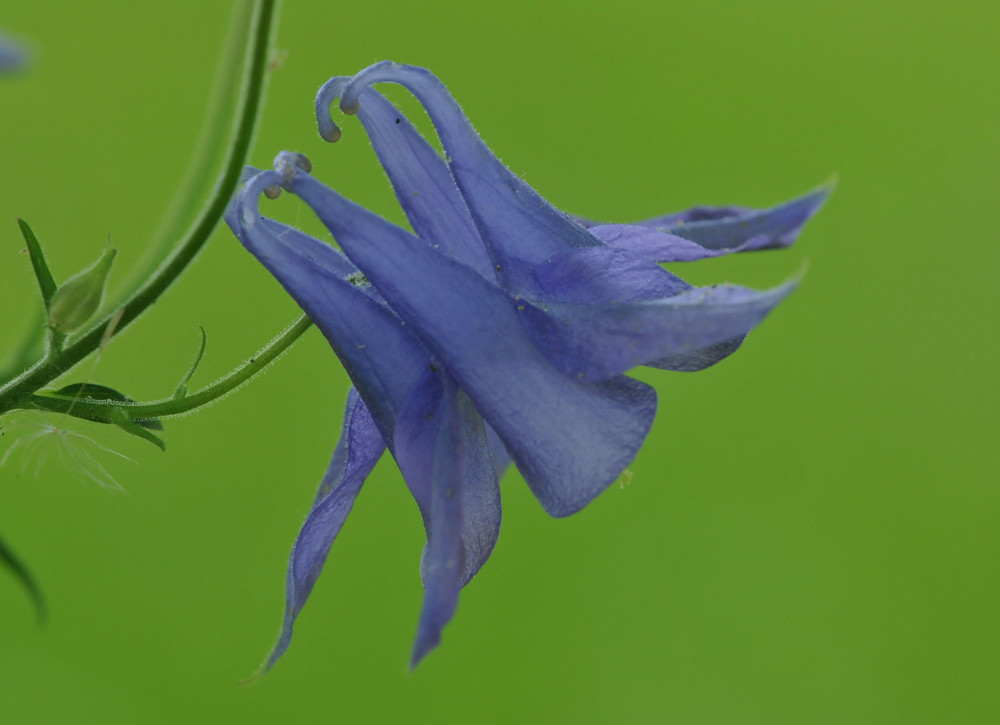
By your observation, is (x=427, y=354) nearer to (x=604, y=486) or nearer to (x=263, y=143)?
(x=604, y=486)

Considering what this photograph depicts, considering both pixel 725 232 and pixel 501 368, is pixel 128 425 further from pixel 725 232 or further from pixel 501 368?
pixel 725 232

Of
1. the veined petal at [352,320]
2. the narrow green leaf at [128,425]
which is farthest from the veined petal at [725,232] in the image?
the narrow green leaf at [128,425]

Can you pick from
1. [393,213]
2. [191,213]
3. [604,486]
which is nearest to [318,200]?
[191,213]

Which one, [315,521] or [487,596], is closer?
[315,521]

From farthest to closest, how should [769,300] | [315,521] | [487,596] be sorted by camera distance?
[487,596]
[315,521]
[769,300]

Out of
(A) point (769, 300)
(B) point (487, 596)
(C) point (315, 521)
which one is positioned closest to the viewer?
(A) point (769, 300)

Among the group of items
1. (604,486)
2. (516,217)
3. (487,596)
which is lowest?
(487,596)

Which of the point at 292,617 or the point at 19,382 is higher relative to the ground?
the point at 19,382
